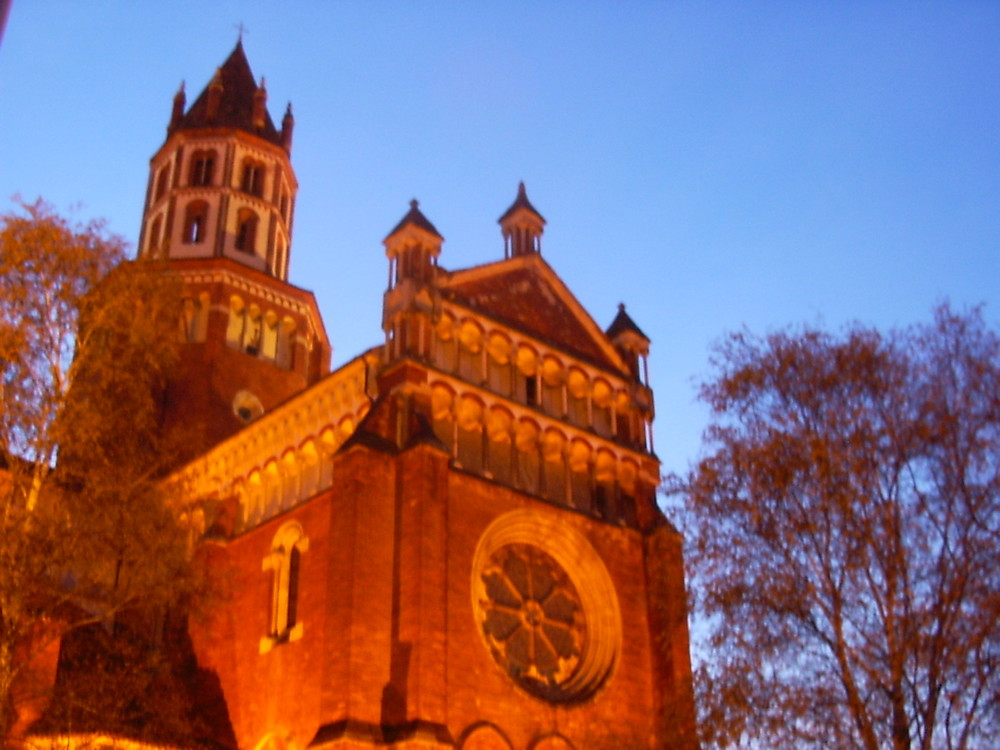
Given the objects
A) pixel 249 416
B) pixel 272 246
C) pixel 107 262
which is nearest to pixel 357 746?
pixel 107 262

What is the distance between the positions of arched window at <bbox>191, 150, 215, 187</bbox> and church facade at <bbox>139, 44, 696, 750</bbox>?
998 centimetres

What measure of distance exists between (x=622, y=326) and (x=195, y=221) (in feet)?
52.2

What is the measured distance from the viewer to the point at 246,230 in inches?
1534

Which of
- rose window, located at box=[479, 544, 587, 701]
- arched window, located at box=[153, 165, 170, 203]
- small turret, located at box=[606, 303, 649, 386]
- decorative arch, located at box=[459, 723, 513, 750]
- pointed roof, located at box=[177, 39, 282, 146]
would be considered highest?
pointed roof, located at box=[177, 39, 282, 146]

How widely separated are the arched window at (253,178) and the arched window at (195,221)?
1.70 m

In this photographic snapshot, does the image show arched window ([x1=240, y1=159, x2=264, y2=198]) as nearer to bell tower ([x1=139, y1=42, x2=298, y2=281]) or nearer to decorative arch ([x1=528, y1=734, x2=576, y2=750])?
bell tower ([x1=139, y1=42, x2=298, y2=281])

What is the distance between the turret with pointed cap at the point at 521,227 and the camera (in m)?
31.4

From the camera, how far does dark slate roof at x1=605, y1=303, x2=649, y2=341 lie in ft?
105

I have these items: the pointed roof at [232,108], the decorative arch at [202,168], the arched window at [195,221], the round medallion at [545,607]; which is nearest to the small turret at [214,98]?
the pointed roof at [232,108]

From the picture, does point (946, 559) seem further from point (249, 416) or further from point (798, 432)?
point (249, 416)

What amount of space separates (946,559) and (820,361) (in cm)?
348

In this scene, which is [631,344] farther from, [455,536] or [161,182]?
[161,182]

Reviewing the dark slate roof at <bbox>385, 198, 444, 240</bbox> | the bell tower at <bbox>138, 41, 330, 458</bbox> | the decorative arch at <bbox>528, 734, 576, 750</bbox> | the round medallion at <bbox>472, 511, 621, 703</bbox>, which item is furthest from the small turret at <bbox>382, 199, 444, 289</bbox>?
the decorative arch at <bbox>528, 734, 576, 750</bbox>

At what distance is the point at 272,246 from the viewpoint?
129 ft
